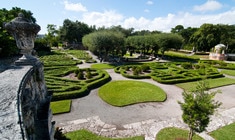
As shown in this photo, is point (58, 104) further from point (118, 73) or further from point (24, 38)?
point (118, 73)

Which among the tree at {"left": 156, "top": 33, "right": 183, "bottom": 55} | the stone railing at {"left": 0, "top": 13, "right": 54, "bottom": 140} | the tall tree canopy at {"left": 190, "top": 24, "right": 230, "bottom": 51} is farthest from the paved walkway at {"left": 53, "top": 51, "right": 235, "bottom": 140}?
the tall tree canopy at {"left": 190, "top": 24, "right": 230, "bottom": 51}

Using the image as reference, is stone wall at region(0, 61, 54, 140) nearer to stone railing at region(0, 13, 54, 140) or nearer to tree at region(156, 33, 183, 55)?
stone railing at region(0, 13, 54, 140)

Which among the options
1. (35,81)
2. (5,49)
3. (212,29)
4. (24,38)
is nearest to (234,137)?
(35,81)

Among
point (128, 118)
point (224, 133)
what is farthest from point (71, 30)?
point (224, 133)

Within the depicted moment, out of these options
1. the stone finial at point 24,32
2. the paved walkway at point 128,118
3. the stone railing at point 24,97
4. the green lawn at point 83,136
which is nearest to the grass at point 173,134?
the paved walkway at point 128,118

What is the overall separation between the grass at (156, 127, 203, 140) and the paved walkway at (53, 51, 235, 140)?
36 centimetres

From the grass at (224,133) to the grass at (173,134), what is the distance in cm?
108

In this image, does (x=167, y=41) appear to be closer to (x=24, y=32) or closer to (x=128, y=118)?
(x=128, y=118)

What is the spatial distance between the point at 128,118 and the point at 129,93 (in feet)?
15.1

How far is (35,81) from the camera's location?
13.3ft

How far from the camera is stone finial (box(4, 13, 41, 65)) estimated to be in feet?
12.4

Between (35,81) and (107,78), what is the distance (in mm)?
16026

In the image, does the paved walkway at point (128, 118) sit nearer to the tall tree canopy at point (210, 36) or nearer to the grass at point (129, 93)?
the grass at point (129, 93)

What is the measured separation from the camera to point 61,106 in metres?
12.6
